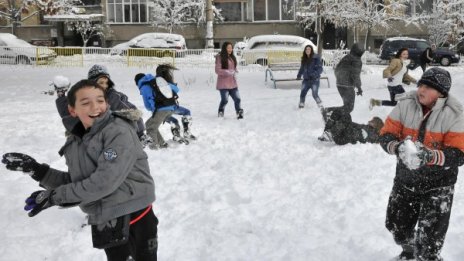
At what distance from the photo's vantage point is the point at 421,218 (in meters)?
3.57

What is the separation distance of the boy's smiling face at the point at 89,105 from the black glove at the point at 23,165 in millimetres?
390

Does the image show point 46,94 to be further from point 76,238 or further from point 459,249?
point 459,249

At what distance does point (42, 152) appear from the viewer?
7520 mm

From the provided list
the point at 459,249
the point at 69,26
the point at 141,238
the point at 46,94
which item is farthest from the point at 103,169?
the point at 69,26

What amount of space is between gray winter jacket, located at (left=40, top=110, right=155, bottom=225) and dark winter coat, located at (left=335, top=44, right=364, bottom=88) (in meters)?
6.69

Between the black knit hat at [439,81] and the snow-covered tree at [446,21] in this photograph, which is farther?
the snow-covered tree at [446,21]

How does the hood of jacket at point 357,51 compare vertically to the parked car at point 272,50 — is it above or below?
below

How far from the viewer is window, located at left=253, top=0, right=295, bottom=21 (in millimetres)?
33031

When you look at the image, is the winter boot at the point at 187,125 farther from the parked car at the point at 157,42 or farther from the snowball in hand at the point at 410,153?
the parked car at the point at 157,42

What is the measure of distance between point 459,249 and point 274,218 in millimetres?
1638

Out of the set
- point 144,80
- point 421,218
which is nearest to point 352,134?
point 144,80

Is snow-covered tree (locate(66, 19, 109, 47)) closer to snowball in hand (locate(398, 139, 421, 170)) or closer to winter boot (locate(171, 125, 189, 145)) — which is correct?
winter boot (locate(171, 125, 189, 145))

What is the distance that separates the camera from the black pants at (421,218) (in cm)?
347

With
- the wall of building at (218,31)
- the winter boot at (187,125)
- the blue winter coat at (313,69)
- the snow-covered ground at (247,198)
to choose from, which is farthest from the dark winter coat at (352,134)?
the wall of building at (218,31)
